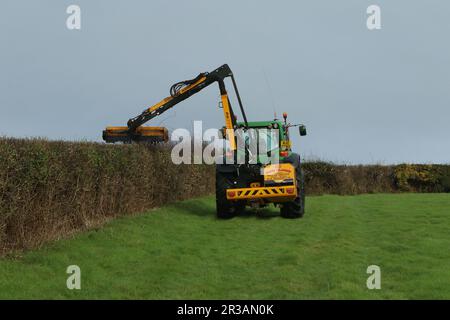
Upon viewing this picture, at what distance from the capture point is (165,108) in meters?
16.0

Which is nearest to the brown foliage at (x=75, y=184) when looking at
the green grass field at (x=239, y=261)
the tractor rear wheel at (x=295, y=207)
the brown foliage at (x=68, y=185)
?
the brown foliage at (x=68, y=185)

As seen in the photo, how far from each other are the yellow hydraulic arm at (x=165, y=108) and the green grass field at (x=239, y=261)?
3.36m

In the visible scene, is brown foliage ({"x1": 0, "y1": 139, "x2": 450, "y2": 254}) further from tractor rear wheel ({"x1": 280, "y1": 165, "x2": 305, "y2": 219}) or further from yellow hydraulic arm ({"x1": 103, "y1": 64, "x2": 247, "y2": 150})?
tractor rear wheel ({"x1": 280, "y1": 165, "x2": 305, "y2": 219})

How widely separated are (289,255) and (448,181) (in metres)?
24.4

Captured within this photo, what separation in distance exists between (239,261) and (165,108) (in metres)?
8.03

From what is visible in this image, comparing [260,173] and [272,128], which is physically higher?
[272,128]

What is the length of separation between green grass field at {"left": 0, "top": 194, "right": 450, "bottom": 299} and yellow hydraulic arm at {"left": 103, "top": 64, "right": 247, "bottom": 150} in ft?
11.0

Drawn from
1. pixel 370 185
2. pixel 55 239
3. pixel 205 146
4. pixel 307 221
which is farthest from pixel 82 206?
pixel 370 185

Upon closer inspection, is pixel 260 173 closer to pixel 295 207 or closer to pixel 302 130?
pixel 295 207

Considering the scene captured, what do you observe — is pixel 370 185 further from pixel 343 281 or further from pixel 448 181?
pixel 343 281

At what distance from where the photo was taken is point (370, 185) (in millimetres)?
31406

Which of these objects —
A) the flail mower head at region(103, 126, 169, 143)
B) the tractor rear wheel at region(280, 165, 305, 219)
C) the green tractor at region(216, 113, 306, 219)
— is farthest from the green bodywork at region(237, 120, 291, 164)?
the flail mower head at region(103, 126, 169, 143)

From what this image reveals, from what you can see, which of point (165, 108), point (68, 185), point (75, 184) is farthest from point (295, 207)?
point (68, 185)

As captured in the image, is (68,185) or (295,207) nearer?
(68,185)
